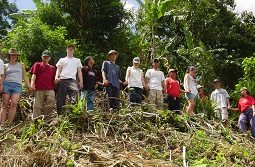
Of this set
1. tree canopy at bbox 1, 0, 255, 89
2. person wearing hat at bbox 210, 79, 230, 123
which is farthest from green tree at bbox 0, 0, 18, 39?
person wearing hat at bbox 210, 79, 230, 123

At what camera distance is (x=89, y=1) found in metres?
13.8

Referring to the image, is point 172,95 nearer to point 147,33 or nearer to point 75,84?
point 75,84

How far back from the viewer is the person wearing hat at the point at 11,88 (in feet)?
23.3

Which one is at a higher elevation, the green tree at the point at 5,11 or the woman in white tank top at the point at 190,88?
the green tree at the point at 5,11

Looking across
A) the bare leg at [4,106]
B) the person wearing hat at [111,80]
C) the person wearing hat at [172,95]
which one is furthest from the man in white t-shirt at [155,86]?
the bare leg at [4,106]

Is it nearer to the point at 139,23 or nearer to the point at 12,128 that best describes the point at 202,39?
the point at 139,23

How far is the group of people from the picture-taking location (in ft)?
23.7

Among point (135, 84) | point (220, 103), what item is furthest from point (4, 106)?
point (220, 103)

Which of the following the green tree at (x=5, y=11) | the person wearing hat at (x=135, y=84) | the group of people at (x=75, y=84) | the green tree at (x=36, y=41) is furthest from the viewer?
the green tree at (x=5, y=11)

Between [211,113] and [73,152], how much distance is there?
16.6 ft

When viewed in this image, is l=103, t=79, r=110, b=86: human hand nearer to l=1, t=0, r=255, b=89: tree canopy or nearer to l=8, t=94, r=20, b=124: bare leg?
l=8, t=94, r=20, b=124: bare leg

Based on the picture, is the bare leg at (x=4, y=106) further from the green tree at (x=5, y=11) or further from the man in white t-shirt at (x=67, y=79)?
the green tree at (x=5, y=11)

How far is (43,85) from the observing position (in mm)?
7500

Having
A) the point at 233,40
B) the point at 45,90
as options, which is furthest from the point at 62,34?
the point at 233,40
